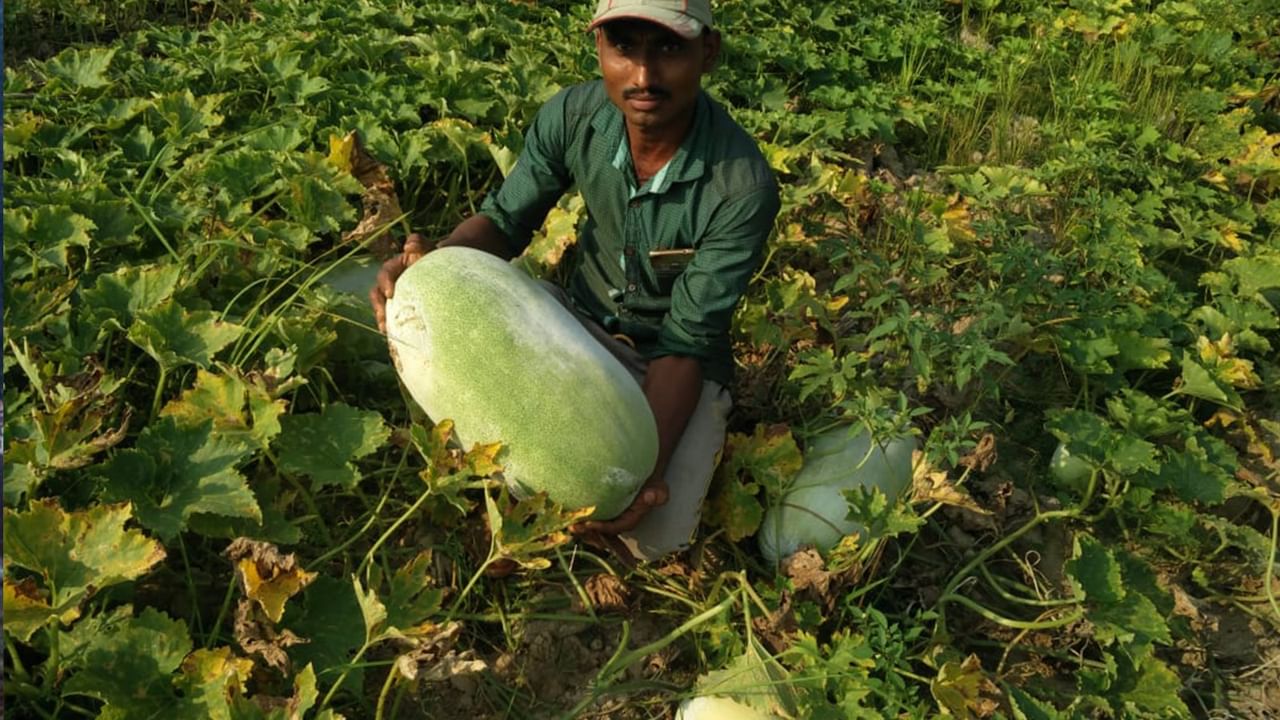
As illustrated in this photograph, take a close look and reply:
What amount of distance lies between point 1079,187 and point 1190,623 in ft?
6.09

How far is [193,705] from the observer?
67.6 inches

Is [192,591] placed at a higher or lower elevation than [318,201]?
lower

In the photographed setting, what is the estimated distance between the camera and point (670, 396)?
242 centimetres

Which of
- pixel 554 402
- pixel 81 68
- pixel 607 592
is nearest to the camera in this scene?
pixel 554 402

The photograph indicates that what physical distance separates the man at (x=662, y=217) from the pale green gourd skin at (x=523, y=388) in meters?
0.14

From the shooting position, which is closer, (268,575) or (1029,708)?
(268,575)

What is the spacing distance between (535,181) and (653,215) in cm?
40

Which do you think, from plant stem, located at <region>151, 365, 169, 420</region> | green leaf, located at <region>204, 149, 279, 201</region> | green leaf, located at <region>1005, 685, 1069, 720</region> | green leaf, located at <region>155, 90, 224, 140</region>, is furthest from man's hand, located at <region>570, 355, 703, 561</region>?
green leaf, located at <region>155, 90, 224, 140</region>

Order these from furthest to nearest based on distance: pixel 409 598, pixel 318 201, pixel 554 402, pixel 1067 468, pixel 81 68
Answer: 1. pixel 81 68
2. pixel 1067 468
3. pixel 318 201
4. pixel 554 402
5. pixel 409 598

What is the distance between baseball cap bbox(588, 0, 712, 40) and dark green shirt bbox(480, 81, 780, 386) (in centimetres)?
31

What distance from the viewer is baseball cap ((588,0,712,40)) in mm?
2096

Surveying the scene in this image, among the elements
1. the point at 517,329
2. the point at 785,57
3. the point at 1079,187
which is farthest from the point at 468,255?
the point at 1079,187

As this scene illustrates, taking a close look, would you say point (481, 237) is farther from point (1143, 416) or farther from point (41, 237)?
point (1143, 416)

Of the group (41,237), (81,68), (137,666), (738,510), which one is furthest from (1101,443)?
(81,68)
